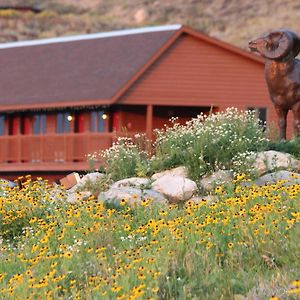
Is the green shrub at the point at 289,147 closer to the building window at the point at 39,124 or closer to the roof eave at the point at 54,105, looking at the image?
the roof eave at the point at 54,105

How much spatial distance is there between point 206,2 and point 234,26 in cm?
1071

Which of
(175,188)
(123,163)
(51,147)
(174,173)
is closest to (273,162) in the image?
(174,173)

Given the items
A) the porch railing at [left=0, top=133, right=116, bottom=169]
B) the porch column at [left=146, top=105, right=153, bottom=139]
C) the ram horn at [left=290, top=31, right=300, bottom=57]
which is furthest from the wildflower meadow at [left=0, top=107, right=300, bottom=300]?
the porch column at [left=146, top=105, right=153, bottom=139]

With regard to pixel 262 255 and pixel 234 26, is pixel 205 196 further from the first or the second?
pixel 234 26

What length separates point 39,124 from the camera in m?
31.9

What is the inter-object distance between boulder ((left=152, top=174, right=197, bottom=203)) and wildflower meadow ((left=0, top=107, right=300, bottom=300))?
56.6 inches

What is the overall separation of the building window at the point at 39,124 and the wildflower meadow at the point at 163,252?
20315mm

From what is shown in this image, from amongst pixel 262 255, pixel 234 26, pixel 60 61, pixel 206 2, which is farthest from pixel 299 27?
pixel 262 255

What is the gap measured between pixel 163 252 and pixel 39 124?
23953 mm

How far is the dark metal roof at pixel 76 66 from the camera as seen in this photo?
27.8 m

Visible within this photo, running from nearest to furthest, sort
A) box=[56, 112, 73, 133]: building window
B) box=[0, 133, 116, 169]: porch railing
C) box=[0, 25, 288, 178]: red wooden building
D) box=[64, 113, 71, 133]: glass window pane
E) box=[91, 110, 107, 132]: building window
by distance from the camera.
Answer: box=[0, 133, 116, 169]: porch railing → box=[0, 25, 288, 178]: red wooden building → box=[91, 110, 107, 132]: building window → box=[64, 113, 71, 133]: glass window pane → box=[56, 112, 73, 133]: building window

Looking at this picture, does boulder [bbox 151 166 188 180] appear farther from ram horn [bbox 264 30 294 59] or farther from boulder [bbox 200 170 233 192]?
ram horn [bbox 264 30 294 59]

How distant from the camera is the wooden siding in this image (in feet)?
92.7

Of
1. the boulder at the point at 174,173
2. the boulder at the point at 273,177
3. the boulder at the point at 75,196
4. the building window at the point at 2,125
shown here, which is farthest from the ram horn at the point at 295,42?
the building window at the point at 2,125
